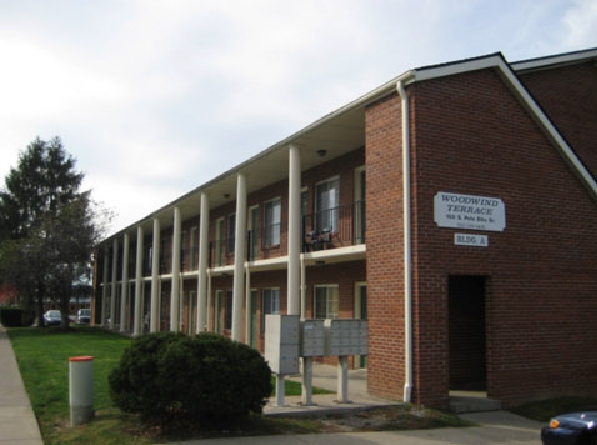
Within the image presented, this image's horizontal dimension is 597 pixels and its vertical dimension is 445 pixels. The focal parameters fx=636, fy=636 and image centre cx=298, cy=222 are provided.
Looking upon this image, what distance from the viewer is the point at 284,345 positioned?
10234 mm

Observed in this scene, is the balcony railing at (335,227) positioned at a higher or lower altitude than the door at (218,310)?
higher

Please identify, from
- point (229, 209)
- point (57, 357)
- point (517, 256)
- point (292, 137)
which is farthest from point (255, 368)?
point (229, 209)

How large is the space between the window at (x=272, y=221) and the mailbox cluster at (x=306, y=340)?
1009cm

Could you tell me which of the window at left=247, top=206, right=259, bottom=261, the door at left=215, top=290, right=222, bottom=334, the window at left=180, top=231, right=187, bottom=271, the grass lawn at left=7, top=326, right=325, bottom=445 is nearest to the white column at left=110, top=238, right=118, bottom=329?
the window at left=180, top=231, right=187, bottom=271

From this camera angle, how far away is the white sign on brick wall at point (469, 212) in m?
11.2

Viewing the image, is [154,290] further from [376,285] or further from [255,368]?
[255,368]

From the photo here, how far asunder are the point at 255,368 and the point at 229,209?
17.3 m

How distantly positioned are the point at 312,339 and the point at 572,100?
31.3 ft

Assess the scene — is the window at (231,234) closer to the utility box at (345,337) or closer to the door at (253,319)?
the door at (253,319)

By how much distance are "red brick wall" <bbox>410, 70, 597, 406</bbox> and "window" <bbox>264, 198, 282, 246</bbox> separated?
30.8ft

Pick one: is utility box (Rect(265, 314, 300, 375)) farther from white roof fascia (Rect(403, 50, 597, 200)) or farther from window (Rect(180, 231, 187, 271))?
window (Rect(180, 231, 187, 271))

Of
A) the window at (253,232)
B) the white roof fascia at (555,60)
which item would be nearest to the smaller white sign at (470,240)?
the white roof fascia at (555,60)

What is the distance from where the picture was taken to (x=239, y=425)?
883 cm

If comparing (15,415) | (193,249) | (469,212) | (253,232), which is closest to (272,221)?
(253,232)
